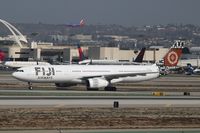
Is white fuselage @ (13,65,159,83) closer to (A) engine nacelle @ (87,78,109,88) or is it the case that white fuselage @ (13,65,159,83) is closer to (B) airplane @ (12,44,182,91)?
(B) airplane @ (12,44,182,91)

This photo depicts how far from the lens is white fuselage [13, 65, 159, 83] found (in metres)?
75.8

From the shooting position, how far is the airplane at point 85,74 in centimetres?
7588

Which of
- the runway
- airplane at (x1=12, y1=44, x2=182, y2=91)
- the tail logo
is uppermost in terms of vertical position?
the tail logo

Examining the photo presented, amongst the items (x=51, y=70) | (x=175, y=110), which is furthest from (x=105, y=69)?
(x=175, y=110)

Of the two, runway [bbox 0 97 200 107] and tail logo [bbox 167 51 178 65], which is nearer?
runway [bbox 0 97 200 107]

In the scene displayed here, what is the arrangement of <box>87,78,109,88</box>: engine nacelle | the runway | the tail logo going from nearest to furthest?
the runway < <box>87,78,109,88</box>: engine nacelle < the tail logo

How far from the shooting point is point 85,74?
258 feet

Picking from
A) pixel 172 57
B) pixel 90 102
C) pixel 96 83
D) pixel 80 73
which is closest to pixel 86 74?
pixel 80 73

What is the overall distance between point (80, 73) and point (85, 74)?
70cm

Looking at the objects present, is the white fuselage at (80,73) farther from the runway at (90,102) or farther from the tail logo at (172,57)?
the runway at (90,102)

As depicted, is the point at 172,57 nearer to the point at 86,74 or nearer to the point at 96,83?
the point at 86,74

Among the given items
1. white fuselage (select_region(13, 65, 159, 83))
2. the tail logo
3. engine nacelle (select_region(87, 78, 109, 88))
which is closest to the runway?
engine nacelle (select_region(87, 78, 109, 88))

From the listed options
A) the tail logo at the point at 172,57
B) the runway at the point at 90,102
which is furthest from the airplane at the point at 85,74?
the runway at the point at 90,102

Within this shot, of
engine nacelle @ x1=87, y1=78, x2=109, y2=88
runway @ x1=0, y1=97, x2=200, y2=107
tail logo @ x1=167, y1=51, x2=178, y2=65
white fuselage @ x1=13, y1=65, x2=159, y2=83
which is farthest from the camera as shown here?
tail logo @ x1=167, y1=51, x2=178, y2=65
